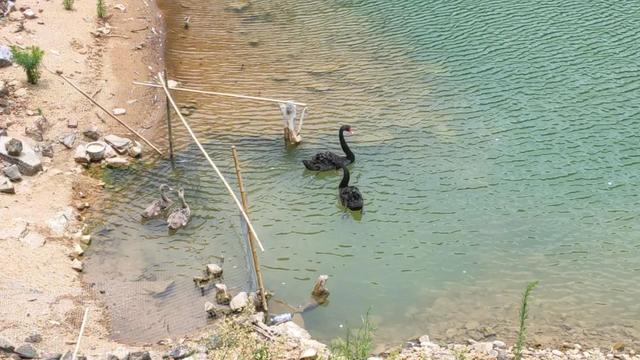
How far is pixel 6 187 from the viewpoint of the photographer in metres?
12.9

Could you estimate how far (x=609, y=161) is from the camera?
1519 cm

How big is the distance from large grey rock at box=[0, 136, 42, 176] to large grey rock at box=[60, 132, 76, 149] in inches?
41.0

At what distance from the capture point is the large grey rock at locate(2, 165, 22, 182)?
43.6 feet

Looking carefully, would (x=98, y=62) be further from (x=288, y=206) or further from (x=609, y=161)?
(x=609, y=161)

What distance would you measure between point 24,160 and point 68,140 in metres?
1.39

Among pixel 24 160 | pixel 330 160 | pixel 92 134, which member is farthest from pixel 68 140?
pixel 330 160

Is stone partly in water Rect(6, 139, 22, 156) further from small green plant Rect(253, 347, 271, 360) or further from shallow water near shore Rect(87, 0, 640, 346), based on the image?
small green plant Rect(253, 347, 271, 360)

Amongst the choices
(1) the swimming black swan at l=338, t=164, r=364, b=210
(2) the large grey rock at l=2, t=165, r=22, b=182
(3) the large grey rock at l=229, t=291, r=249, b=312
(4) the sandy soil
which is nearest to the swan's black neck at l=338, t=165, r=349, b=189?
(1) the swimming black swan at l=338, t=164, r=364, b=210

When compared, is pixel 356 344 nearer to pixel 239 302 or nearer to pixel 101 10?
pixel 239 302

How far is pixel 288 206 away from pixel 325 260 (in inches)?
72.3

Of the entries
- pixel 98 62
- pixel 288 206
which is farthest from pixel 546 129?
pixel 98 62

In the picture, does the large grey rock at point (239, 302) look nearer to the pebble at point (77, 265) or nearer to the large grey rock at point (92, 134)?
the pebble at point (77, 265)

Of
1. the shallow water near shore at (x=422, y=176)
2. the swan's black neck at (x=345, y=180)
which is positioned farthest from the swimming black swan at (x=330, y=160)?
the swan's black neck at (x=345, y=180)

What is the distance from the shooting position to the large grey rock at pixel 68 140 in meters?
14.9
